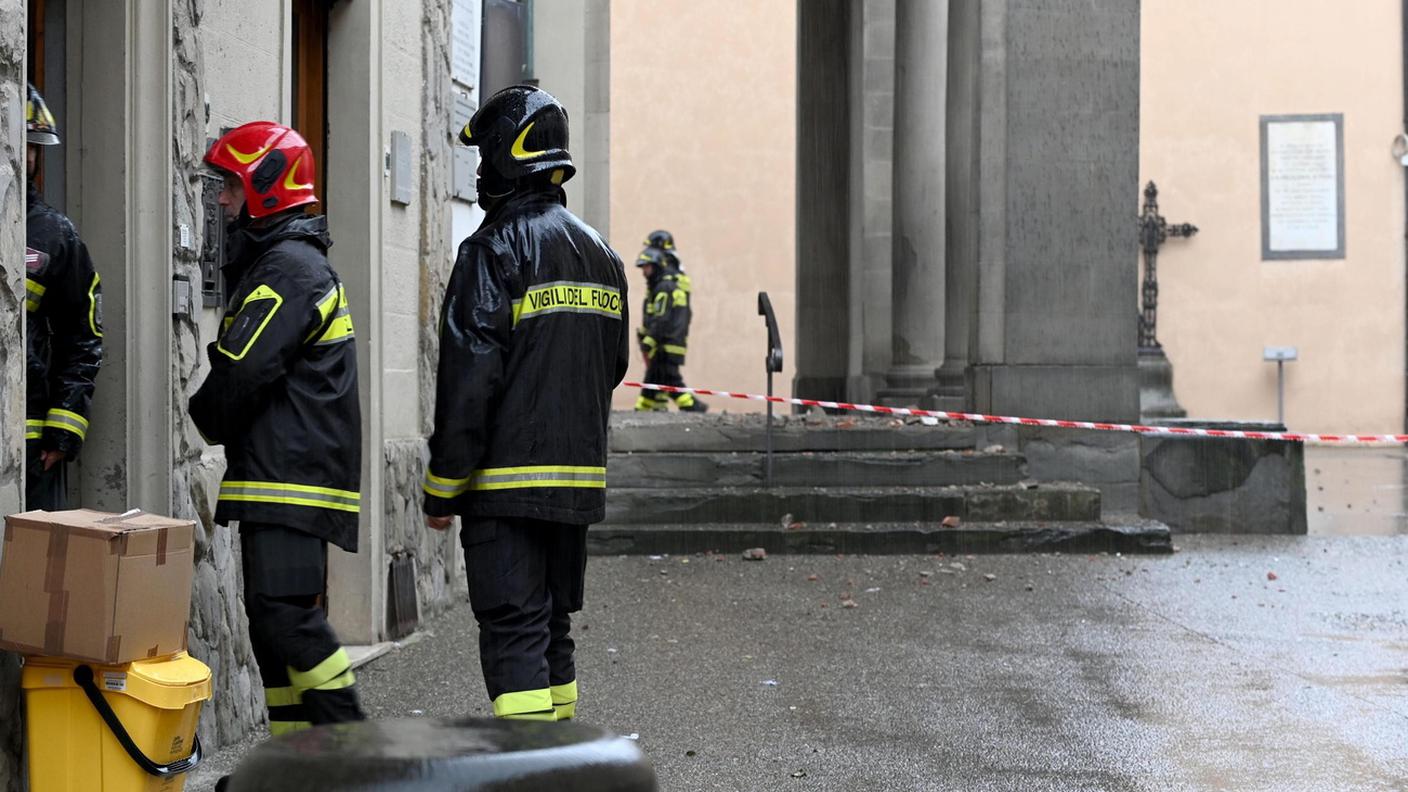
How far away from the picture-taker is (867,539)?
10.7m

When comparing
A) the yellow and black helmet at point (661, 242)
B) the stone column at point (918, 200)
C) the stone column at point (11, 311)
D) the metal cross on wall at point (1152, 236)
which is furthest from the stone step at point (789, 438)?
the metal cross on wall at point (1152, 236)

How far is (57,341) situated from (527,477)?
4.91 ft

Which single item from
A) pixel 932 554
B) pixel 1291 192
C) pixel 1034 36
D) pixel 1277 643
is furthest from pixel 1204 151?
pixel 1277 643

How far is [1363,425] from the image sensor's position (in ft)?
92.7

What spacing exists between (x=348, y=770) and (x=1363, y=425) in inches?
1115

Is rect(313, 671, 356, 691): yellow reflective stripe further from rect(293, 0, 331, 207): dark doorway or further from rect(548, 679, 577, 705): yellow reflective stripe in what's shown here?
rect(293, 0, 331, 207): dark doorway

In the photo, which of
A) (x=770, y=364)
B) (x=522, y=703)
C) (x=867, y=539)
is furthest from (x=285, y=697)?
(x=770, y=364)

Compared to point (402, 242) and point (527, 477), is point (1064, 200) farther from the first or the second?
point (527, 477)

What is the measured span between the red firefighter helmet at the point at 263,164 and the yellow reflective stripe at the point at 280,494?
737mm

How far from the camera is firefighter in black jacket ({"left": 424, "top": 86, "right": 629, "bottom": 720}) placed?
4531 millimetres

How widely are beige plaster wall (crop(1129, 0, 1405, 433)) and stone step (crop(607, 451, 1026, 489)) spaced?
17655mm

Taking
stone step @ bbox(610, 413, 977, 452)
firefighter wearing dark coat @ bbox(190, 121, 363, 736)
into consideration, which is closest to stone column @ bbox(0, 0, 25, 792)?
firefighter wearing dark coat @ bbox(190, 121, 363, 736)

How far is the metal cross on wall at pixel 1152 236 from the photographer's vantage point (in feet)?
92.8

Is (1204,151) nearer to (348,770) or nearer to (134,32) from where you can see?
(134,32)
